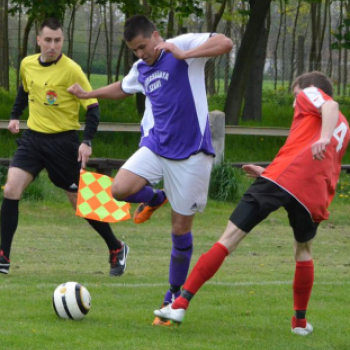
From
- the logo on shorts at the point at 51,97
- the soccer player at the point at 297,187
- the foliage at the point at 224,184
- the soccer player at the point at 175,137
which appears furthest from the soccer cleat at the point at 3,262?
the foliage at the point at 224,184

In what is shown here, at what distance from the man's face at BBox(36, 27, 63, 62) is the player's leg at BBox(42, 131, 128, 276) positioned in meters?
0.72

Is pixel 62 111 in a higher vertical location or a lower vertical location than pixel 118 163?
higher

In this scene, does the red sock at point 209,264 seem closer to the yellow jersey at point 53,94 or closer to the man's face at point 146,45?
the man's face at point 146,45

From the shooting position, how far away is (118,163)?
15078mm

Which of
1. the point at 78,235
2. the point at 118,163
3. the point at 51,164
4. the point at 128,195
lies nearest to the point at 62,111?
the point at 51,164

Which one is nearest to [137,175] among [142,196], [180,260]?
[142,196]

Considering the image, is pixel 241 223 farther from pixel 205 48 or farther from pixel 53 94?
pixel 53 94

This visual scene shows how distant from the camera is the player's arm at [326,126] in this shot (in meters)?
5.53

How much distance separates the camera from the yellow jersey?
8.39 metres

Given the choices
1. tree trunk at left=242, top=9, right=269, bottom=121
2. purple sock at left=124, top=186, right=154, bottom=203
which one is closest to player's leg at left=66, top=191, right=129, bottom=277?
purple sock at left=124, top=186, right=154, bottom=203

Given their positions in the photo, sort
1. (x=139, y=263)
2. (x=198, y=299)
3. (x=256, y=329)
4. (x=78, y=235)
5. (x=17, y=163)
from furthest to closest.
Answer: (x=78, y=235)
(x=139, y=263)
(x=17, y=163)
(x=198, y=299)
(x=256, y=329)

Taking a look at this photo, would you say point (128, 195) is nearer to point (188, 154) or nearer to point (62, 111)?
point (188, 154)

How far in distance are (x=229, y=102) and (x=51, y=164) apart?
494 inches

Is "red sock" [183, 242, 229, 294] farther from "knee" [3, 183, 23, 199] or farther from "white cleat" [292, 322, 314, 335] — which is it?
"knee" [3, 183, 23, 199]
